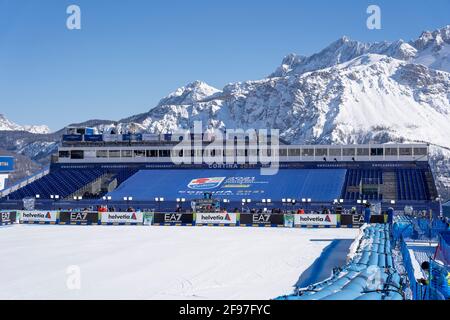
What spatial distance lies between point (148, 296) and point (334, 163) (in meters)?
61.9

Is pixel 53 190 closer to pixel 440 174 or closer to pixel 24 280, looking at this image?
pixel 24 280

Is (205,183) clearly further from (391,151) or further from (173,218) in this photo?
(391,151)

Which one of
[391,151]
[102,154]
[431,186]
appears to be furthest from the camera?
[102,154]

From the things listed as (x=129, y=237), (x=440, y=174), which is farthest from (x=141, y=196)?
(x=440, y=174)

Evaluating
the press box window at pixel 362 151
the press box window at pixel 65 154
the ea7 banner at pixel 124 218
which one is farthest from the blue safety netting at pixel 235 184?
the ea7 banner at pixel 124 218

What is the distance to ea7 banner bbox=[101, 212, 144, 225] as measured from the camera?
161 ft

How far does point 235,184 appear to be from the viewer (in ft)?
230

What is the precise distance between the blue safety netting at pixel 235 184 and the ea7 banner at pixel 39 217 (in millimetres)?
17476

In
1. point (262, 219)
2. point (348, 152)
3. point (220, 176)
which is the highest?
point (348, 152)

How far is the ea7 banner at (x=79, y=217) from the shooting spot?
163 feet

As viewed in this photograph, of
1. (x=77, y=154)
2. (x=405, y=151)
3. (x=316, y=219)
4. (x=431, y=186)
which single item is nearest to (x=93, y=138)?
(x=77, y=154)

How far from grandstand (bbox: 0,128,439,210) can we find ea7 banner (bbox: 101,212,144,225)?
40.5ft

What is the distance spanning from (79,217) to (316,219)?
19.9 m
